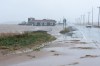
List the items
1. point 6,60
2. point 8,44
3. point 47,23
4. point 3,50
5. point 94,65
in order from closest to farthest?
point 94,65
point 6,60
point 3,50
point 8,44
point 47,23

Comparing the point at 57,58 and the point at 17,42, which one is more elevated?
the point at 17,42

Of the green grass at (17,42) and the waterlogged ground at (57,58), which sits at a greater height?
the green grass at (17,42)

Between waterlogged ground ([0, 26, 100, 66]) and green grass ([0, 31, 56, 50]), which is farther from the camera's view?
green grass ([0, 31, 56, 50])

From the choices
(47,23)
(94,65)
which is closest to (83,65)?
(94,65)

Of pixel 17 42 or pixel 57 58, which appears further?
pixel 17 42

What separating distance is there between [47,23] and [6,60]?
17833 cm

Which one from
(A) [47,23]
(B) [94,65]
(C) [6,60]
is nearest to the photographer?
(B) [94,65]

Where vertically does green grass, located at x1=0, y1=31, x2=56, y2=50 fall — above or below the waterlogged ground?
above

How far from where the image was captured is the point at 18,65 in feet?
58.5

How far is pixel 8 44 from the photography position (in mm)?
28844

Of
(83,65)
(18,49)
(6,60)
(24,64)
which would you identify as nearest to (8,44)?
(18,49)

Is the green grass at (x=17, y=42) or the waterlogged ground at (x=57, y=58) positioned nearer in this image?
the waterlogged ground at (x=57, y=58)

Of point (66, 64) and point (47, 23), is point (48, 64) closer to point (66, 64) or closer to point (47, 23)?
point (66, 64)

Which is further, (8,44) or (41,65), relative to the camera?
(8,44)
